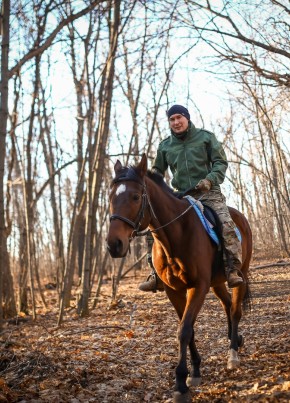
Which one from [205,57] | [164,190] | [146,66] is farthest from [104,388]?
[146,66]

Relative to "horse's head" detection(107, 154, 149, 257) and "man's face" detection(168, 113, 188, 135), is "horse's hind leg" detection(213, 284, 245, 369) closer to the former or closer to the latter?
"horse's head" detection(107, 154, 149, 257)

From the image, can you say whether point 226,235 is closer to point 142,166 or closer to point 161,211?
point 161,211

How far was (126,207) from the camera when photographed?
12.9ft

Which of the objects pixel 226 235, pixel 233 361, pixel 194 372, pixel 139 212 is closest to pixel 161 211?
pixel 139 212

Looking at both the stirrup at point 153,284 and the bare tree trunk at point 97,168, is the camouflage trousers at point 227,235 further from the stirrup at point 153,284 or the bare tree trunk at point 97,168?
the bare tree trunk at point 97,168

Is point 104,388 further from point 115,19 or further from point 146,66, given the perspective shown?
point 146,66

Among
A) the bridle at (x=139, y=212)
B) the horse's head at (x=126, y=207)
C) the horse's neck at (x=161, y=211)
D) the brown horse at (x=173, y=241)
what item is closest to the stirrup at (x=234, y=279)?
the brown horse at (x=173, y=241)

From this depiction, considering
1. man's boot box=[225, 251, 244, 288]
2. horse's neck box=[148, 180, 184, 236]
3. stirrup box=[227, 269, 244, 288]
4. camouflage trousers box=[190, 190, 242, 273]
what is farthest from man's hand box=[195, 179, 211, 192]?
stirrup box=[227, 269, 244, 288]

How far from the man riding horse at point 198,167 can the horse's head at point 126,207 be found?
109 centimetres

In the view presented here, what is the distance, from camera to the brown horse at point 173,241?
3.92 metres

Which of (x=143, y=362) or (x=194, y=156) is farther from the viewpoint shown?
(x=143, y=362)

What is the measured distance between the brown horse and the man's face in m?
0.81

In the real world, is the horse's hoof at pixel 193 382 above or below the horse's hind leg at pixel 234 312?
below

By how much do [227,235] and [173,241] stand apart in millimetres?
915
